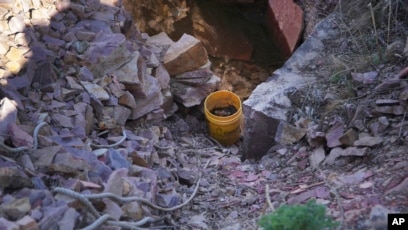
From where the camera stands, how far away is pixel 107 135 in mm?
3646

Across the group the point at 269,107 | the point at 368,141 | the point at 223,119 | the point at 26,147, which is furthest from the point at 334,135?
the point at 26,147

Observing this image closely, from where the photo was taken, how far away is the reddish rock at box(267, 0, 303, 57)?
530 centimetres

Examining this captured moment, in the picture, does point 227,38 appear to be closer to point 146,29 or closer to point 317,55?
point 146,29

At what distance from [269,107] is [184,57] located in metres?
1.09

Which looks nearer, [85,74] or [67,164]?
[67,164]

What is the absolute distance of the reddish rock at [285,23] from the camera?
17.4 ft

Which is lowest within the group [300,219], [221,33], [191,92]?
[221,33]

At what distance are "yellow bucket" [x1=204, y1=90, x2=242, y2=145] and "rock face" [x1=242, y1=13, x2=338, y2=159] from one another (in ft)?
1.32

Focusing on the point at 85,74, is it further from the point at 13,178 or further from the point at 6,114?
the point at 13,178

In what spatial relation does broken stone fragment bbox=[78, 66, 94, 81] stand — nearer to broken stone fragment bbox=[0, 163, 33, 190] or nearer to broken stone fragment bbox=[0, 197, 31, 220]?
broken stone fragment bbox=[0, 163, 33, 190]

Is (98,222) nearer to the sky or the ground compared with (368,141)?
nearer to the sky

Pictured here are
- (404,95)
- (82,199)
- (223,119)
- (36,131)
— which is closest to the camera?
(82,199)

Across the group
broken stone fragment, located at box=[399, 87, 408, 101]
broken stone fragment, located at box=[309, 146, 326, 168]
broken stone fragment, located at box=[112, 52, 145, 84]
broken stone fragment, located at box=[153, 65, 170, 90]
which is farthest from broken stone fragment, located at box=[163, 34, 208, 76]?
broken stone fragment, located at box=[399, 87, 408, 101]

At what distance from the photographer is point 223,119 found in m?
4.52
